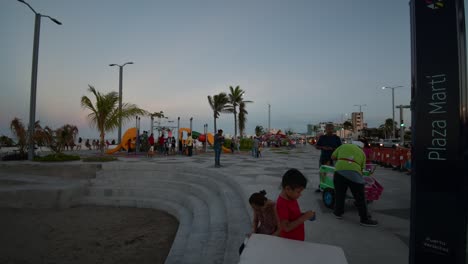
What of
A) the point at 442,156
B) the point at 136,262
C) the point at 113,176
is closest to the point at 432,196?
the point at 442,156

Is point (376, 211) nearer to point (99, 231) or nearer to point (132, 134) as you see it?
point (99, 231)

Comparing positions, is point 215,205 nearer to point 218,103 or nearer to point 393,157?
point 393,157

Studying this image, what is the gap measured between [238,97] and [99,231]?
116ft

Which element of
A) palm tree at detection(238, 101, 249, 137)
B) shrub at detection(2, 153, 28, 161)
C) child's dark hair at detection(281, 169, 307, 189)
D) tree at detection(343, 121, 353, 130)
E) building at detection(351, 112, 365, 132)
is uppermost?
building at detection(351, 112, 365, 132)

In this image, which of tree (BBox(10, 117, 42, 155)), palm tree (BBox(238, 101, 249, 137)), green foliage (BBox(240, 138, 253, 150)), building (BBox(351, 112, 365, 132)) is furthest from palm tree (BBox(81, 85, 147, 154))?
building (BBox(351, 112, 365, 132))

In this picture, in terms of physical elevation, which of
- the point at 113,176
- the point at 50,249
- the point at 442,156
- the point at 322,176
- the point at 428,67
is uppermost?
the point at 428,67

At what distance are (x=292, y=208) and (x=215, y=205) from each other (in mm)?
4486

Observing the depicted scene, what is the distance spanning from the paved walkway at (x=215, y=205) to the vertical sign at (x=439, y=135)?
1.20m

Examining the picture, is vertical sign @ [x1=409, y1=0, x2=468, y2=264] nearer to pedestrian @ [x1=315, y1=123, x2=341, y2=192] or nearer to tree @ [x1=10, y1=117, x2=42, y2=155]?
pedestrian @ [x1=315, y1=123, x2=341, y2=192]

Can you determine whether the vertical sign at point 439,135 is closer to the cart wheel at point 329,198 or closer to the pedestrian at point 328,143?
the cart wheel at point 329,198

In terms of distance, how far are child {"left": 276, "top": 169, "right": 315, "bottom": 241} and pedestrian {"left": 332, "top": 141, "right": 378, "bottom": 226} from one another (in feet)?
7.57

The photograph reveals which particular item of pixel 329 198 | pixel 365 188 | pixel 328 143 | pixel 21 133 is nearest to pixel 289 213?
pixel 329 198

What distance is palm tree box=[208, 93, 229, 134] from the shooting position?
38725mm

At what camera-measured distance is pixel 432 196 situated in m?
2.26
